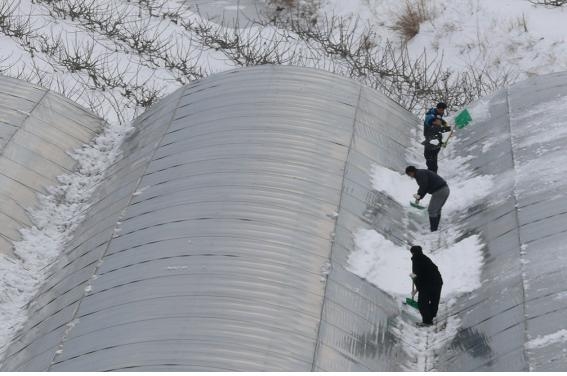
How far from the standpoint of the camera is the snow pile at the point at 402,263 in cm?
1513

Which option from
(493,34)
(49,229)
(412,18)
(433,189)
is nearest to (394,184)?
(433,189)

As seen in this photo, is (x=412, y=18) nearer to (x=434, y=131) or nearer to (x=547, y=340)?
(x=434, y=131)

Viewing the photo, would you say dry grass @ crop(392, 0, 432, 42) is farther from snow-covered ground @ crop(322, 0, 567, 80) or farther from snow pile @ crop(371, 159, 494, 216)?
snow pile @ crop(371, 159, 494, 216)

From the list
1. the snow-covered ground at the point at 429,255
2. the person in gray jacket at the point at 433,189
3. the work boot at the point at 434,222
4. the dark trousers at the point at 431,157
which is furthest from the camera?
the dark trousers at the point at 431,157

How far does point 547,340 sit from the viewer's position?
42.1 ft

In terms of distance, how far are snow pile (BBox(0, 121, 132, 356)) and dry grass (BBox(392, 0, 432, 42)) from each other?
11704 millimetres

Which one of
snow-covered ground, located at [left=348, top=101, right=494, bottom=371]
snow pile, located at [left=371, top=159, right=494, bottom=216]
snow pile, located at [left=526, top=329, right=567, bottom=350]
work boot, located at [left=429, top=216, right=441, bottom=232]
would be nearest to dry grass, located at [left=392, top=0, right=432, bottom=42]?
snow-covered ground, located at [left=348, top=101, right=494, bottom=371]

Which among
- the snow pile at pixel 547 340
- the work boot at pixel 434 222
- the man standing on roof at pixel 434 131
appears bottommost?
the snow pile at pixel 547 340

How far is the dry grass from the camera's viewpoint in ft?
98.1

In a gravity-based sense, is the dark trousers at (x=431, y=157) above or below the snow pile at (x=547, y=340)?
above

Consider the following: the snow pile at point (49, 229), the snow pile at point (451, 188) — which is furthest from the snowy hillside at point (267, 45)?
the snow pile at point (451, 188)

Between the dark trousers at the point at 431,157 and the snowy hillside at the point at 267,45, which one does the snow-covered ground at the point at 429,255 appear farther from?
the snowy hillside at the point at 267,45

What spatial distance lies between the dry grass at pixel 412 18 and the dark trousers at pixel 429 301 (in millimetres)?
16765

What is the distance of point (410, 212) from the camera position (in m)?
17.3
